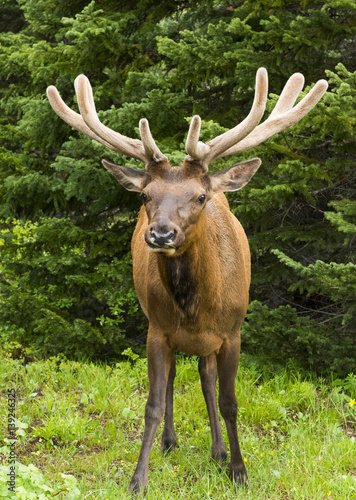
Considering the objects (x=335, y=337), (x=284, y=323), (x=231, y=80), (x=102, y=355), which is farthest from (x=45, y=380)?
(x=231, y=80)

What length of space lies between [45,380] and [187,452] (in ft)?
7.15

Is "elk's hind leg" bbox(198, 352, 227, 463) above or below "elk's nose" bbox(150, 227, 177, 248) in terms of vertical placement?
below

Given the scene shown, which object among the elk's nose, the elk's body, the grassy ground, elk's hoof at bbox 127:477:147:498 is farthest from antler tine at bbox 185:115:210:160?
elk's hoof at bbox 127:477:147:498

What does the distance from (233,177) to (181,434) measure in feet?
7.63

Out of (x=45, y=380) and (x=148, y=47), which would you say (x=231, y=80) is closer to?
(x=148, y=47)

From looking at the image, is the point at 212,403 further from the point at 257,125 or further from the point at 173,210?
the point at 257,125

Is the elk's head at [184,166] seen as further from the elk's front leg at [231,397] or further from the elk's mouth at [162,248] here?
the elk's front leg at [231,397]

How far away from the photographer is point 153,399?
3852 millimetres

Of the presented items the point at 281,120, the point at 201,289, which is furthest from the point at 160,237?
the point at 281,120

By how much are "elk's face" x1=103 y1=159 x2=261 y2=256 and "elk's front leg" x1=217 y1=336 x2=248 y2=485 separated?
0.97 meters

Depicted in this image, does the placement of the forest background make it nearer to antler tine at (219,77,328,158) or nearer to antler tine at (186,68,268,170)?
antler tine at (219,77,328,158)

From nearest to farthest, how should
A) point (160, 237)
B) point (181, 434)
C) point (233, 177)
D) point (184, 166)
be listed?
point (160, 237), point (184, 166), point (233, 177), point (181, 434)

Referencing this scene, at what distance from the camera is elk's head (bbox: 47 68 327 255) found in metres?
3.30

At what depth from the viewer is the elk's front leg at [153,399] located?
3.72 m
